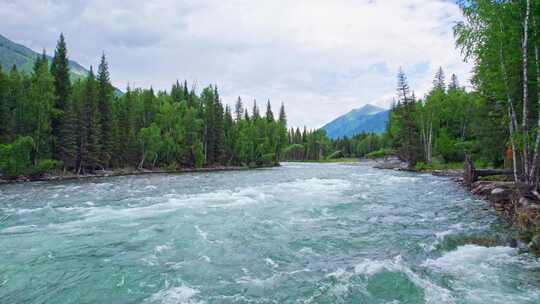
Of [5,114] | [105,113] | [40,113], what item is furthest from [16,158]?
[105,113]

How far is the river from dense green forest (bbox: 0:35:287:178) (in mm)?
29357

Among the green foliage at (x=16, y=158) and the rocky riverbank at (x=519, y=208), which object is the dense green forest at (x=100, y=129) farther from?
the rocky riverbank at (x=519, y=208)

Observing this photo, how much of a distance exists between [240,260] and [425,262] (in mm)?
4989

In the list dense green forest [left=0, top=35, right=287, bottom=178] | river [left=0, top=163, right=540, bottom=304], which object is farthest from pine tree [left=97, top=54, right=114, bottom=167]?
river [left=0, top=163, right=540, bottom=304]

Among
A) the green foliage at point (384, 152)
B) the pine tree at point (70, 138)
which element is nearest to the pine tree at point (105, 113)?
the pine tree at point (70, 138)

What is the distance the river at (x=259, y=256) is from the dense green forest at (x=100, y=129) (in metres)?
29.4

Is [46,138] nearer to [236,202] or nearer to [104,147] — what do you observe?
[104,147]

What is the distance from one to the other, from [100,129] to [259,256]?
47395 mm

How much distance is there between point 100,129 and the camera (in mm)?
49156

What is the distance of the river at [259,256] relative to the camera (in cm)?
693

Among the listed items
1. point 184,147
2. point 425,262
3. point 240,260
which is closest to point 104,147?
point 184,147

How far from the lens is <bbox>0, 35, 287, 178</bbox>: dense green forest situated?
131 ft

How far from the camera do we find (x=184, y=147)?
64.7 m

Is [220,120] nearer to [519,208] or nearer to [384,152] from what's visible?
[384,152]
